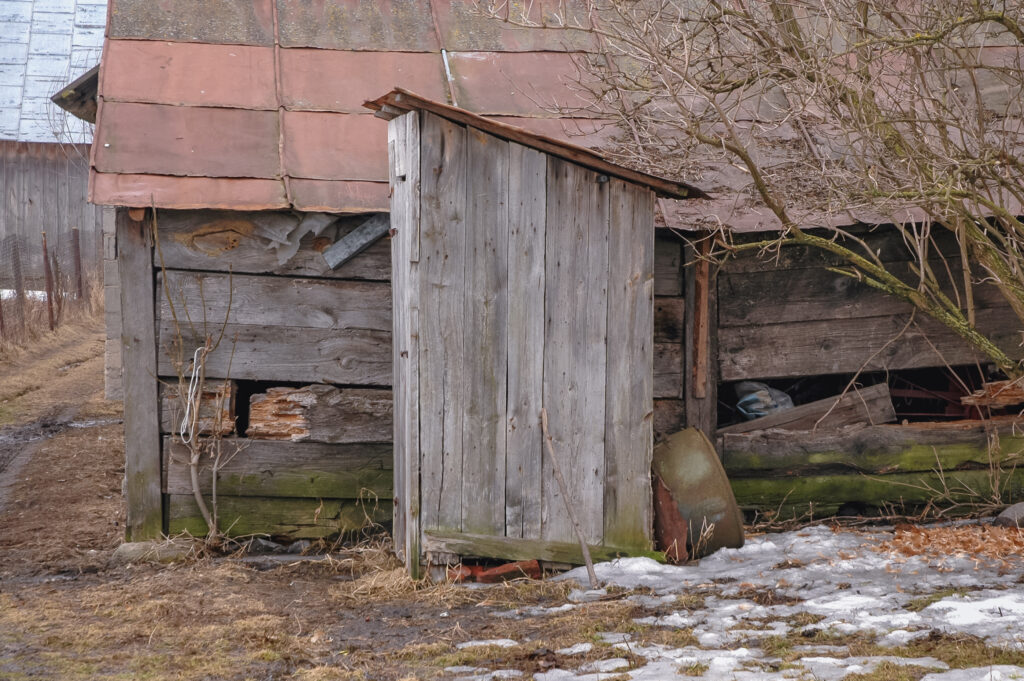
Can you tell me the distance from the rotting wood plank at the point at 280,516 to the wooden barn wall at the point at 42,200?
1736cm

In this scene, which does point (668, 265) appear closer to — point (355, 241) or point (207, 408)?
point (355, 241)

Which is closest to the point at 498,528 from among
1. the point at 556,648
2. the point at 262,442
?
the point at 556,648

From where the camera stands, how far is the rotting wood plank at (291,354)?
6.29m

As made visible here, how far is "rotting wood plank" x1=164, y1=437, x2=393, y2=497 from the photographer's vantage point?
249 inches

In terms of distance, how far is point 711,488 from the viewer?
5812mm

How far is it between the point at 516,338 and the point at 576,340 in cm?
34

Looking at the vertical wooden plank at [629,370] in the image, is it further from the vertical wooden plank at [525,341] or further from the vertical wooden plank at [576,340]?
the vertical wooden plank at [525,341]

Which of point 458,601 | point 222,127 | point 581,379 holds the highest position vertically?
point 222,127

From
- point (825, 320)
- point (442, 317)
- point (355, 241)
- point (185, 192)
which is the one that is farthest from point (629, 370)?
point (185, 192)

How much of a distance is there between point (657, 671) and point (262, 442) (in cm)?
349

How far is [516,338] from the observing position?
18.1 feet

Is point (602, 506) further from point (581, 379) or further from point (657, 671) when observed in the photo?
point (657, 671)

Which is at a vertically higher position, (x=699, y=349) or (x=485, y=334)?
(x=485, y=334)

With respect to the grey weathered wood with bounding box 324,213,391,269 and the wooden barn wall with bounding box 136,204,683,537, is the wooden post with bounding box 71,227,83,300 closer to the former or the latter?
the wooden barn wall with bounding box 136,204,683,537
